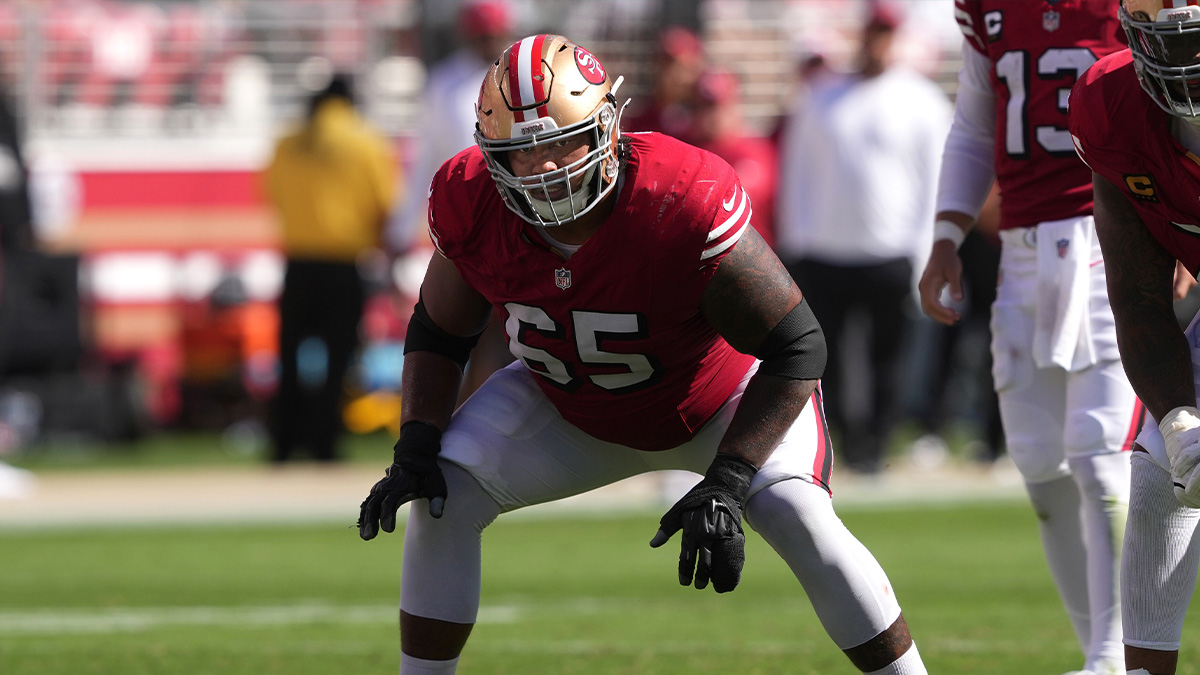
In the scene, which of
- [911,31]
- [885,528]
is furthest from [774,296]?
[911,31]

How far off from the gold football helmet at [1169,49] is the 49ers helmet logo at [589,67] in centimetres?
100

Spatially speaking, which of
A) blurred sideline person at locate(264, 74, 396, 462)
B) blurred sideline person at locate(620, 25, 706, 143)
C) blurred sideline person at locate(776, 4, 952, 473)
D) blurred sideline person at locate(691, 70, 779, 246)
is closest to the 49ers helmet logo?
A: blurred sideline person at locate(691, 70, 779, 246)

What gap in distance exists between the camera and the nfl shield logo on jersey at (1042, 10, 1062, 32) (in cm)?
389

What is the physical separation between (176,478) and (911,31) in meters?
9.26

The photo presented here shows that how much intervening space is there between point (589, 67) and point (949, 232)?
1.40 m

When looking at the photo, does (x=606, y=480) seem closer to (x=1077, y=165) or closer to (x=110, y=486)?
(x=1077, y=165)

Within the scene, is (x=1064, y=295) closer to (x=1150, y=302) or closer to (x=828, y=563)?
(x=1150, y=302)

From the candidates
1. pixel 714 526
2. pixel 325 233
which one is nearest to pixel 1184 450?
pixel 714 526

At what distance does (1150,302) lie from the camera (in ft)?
10.0

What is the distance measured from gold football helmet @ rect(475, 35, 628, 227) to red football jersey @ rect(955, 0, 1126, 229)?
4.16 feet

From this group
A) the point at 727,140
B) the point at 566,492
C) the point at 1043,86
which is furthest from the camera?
the point at 727,140

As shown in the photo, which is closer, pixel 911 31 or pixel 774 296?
pixel 774 296

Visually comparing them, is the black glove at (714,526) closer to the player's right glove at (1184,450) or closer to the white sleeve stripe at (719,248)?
the white sleeve stripe at (719,248)

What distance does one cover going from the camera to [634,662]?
4.56m
